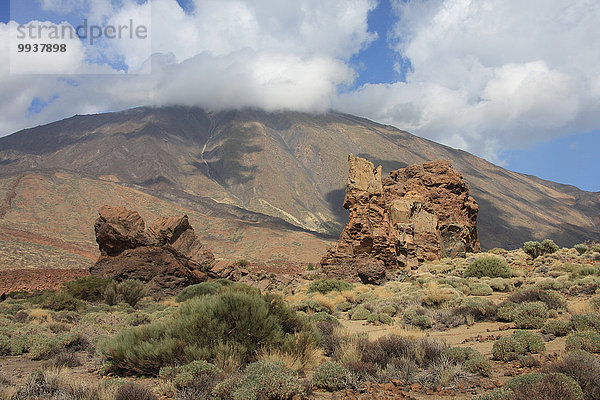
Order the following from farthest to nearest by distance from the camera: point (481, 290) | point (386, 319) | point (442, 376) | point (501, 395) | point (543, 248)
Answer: point (543, 248), point (481, 290), point (386, 319), point (442, 376), point (501, 395)

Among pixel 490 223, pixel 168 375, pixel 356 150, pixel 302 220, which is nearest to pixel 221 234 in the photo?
pixel 302 220

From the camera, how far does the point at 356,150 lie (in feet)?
535

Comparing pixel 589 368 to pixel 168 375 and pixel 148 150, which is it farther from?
pixel 148 150

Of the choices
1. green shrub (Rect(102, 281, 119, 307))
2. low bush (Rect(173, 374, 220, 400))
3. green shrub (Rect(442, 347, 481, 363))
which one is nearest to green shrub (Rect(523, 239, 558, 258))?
green shrub (Rect(442, 347, 481, 363))

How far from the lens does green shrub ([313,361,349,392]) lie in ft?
17.3

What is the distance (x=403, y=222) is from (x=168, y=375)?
86.1 ft

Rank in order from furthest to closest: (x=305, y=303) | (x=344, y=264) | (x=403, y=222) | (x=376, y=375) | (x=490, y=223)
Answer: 1. (x=490, y=223)
2. (x=403, y=222)
3. (x=344, y=264)
4. (x=305, y=303)
5. (x=376, y=375)

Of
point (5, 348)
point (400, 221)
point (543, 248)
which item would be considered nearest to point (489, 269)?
point (543, 248)

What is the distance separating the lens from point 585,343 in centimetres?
591

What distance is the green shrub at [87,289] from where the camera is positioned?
18484mm

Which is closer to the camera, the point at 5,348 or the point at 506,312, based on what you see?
the point at 5,348

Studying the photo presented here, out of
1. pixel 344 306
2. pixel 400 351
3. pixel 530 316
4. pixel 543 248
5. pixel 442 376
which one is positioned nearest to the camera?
pixel 442 376

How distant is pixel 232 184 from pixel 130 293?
123 m

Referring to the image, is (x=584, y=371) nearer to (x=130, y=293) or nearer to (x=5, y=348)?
(x=5, y=348)
